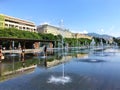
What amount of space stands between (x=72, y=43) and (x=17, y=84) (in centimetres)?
13529

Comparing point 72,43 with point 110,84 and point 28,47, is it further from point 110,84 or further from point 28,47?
point 110,84

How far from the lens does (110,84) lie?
13.4 metres

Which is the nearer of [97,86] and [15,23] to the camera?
[97,86]

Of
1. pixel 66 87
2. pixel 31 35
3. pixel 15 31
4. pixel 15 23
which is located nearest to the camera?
pixel 66 87

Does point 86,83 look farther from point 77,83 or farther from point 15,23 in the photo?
point 15,23

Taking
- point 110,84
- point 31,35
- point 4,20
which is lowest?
point 110,84

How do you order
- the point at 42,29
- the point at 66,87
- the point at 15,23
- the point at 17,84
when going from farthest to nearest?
the point at 42,29 → the point at 15,23 → the point at 17,84 → the point at 66,87

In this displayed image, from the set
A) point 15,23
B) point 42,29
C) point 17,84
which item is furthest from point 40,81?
point 42,29

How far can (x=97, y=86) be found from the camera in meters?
12.8

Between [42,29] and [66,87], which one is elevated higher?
[42,29]

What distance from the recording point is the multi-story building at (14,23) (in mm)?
116938

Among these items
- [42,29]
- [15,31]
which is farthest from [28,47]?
[42,29]

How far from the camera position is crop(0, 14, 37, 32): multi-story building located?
116938 mm

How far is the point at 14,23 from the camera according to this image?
13425 centimetres
